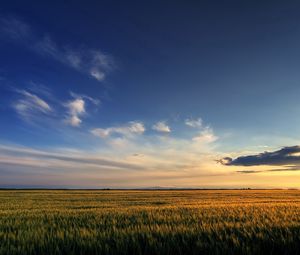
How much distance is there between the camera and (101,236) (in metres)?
8.20

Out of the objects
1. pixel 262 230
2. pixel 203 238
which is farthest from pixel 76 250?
pixel 262 230

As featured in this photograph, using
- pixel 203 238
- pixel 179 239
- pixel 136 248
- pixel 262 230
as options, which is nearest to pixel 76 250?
pixel 136 248

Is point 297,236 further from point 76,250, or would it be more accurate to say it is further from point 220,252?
point 76,250

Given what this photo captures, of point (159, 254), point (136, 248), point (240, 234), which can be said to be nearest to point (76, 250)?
point (136, 248)

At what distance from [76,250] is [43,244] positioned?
3.01 feet

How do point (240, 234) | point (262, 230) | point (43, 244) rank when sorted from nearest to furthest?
point (43, 244), point (240, 234), point (262, 230)

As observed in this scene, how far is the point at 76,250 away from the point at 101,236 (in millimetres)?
1274

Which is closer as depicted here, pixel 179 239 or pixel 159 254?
pixel 159 254

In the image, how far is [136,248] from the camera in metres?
7.00

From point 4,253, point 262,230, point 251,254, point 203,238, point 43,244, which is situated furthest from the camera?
point 262,230

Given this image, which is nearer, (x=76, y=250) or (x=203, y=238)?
(x=76, y=250)

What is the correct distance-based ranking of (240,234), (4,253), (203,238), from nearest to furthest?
(4,253), (203,238), (240,234)

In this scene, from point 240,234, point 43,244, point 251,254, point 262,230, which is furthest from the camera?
point 262,230

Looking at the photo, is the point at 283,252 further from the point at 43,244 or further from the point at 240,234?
the point at 43,244
